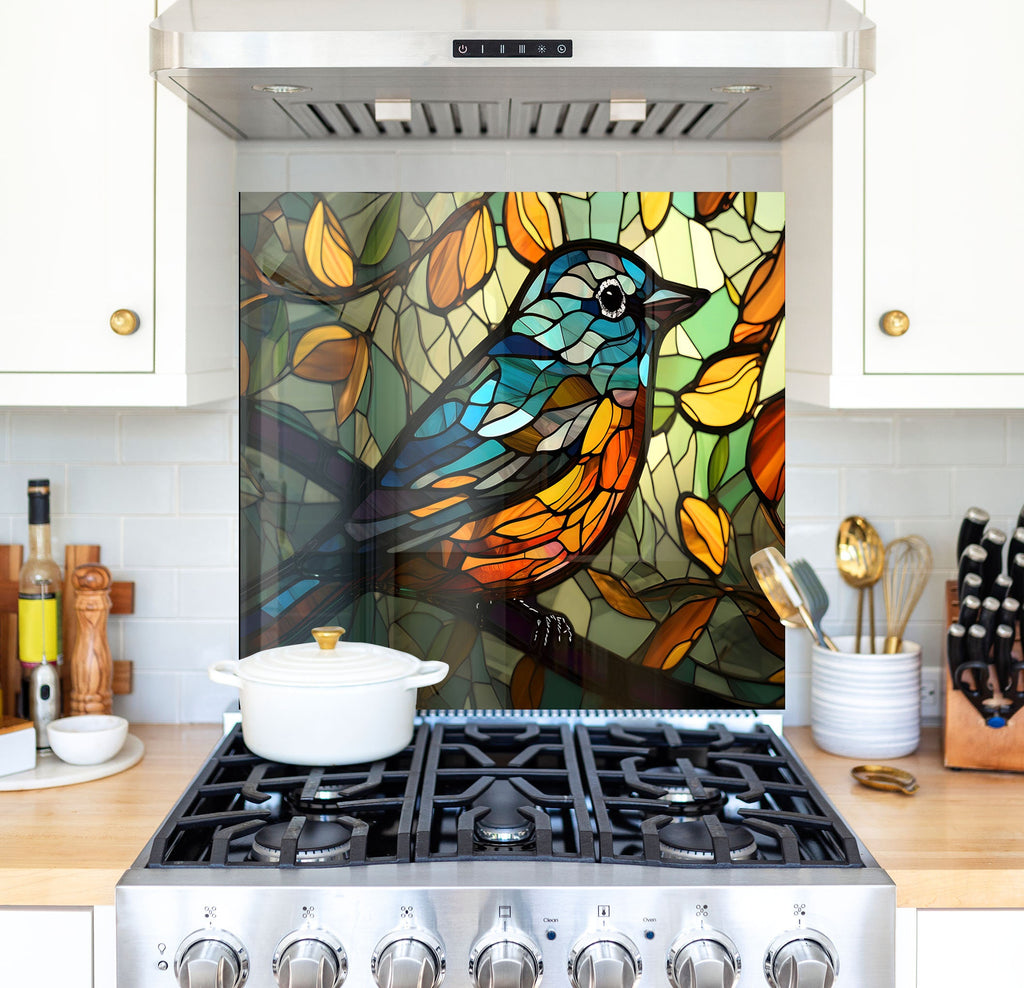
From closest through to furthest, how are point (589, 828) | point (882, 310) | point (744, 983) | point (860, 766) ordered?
1. point (744, 983)
2. point (589, 828)
3. point (882, 310)
4. point (860, 766)

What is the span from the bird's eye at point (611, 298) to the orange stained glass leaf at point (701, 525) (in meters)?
0.37

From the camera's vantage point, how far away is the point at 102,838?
1.55 metres

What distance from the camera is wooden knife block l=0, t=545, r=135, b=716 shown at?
6.88 feet

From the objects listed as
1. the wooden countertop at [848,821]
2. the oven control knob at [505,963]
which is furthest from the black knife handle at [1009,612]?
the oven control knob at [505,963]

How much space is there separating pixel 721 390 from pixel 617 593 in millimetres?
422

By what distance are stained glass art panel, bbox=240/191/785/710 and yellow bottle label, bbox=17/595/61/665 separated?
1.13 ft

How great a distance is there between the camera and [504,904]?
1.41 meters

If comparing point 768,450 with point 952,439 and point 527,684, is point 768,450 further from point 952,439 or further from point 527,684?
point 527,684

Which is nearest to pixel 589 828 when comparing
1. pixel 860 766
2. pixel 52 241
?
pixel 860 766

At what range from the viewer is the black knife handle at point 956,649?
1.85 m

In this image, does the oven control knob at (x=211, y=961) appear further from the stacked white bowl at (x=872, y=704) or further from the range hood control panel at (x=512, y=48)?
the range hood control panel at (x=512, y=48)

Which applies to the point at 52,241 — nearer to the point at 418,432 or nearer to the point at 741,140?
the point at 418,432

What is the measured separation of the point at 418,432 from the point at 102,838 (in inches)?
34.7

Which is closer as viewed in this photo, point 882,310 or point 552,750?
point 882,310
